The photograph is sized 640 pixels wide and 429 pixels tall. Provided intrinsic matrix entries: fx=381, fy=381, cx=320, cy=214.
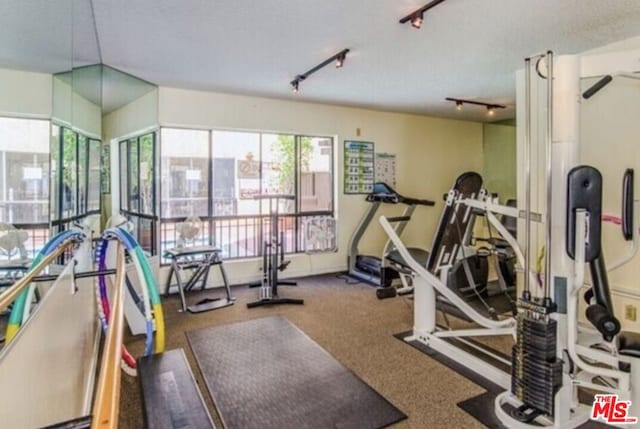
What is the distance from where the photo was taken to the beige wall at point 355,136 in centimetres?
490

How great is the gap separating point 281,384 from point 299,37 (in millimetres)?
2621

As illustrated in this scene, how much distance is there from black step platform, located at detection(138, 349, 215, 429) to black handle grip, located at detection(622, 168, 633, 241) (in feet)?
8.75

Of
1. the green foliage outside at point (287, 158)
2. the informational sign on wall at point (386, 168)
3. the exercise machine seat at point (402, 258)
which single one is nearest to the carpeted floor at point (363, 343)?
the exercise machine seat at point (402, 258)

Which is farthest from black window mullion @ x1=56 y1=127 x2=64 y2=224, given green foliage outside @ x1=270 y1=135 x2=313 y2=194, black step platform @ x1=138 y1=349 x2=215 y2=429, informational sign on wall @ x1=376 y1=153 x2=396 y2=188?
informational sign on wall @ x1=376 y1=153 x2=396 y2=188

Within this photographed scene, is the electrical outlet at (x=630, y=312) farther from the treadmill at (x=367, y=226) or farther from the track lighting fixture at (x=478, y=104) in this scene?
the track lighting fixture at (x=478, y=104)

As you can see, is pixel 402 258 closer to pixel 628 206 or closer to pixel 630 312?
pixel 628 206

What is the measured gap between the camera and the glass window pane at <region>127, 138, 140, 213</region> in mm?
4730

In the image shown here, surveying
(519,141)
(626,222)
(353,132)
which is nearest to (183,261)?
(353,132)

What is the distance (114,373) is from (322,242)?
508 cm

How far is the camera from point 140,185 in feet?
15.7

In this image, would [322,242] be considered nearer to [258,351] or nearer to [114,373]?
[258,351]

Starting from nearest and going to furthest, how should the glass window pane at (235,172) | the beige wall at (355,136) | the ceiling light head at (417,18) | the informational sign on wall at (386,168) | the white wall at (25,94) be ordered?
the white wall at (25,94) < the ceiling light head at (417,18) < the beige wall at (355,136) < the glass window pane at (235,172) < the informational sign on wall at (386,168)

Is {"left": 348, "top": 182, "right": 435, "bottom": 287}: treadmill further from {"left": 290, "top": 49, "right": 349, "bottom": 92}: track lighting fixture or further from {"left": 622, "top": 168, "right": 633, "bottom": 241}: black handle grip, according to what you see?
{"left": 622, "top": 168, "right": 633, "bottom": 241}: black handle grip

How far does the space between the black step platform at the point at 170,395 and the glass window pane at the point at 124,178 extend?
2.84m
